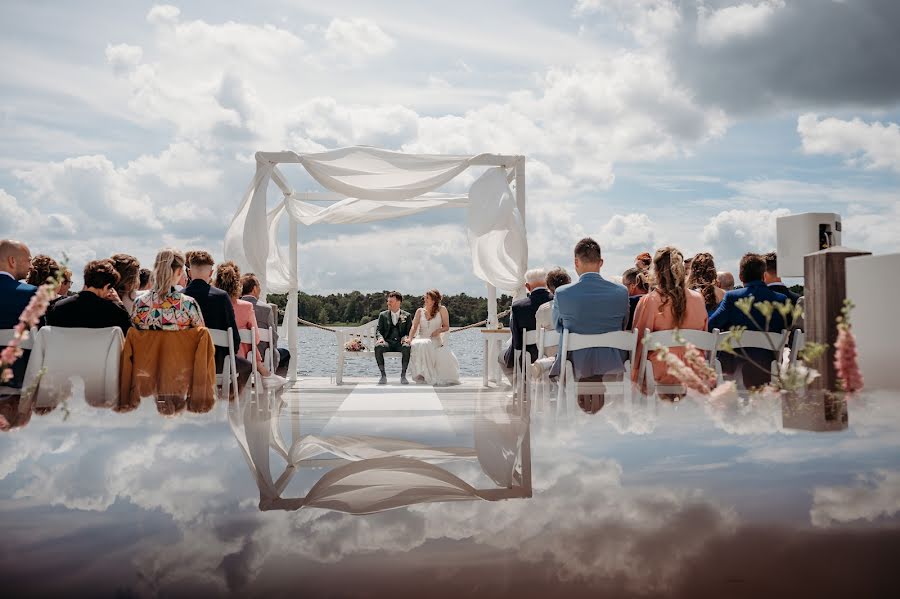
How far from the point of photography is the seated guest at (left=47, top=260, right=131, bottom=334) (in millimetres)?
4836

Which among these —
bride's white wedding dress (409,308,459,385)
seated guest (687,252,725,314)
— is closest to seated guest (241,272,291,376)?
bride's white wedding dress (409,308,459,385)

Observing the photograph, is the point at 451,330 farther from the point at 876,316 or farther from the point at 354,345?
the point at 876,316

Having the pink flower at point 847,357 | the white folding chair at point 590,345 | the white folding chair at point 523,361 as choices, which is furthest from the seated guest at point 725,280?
the pink flower at point 847,357

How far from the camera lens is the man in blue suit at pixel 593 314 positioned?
5.20 m

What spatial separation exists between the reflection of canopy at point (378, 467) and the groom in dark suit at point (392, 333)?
4.97 metres

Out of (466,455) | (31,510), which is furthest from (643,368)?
(31,510)

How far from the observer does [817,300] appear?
508 centimetres

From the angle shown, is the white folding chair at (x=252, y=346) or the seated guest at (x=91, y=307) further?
the white folding chair at (x=252, y=346)

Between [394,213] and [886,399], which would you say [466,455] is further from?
[394,213]

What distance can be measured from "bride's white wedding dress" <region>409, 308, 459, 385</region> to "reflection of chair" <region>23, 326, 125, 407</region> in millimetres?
5233

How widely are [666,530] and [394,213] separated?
23.2 feet

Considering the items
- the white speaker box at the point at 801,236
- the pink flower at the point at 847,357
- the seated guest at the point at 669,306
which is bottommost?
the pink flower at the point at 847,357

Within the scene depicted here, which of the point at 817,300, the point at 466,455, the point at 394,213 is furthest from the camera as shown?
the point at 394,213

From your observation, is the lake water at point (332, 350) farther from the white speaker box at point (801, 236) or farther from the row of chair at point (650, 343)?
the white speaker box at point (801, 236)
